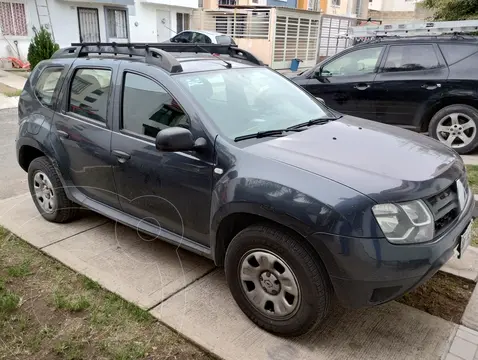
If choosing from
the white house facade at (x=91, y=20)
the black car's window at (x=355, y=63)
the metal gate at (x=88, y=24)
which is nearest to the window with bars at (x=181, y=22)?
the white house facade at (x=91, y=20)

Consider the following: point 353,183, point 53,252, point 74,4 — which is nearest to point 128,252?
point 53,252

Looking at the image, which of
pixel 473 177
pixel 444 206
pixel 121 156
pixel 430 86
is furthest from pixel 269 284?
pixel 430 86

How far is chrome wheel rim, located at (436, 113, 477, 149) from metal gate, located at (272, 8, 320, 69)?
1659 cm

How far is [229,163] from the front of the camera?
282 centimetres

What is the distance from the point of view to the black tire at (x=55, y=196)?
4227mm

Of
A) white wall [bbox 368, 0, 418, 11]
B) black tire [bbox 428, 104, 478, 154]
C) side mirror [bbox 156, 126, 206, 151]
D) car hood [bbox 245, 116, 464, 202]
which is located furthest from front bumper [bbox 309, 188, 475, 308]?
white wall [bbox 368, 0, 418, 11]

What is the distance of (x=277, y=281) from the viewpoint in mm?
2684

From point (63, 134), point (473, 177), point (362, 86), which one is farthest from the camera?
point (362, 86)

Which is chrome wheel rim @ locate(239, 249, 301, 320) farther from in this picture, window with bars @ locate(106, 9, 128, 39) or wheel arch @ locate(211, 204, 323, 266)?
window with bars @ locate(106, 9, 128, 39)

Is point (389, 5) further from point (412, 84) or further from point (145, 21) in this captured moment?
point (412, 84)

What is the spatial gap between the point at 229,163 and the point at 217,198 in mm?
241

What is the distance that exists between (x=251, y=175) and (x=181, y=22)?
24.5 m

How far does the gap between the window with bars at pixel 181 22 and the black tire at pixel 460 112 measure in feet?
67.8

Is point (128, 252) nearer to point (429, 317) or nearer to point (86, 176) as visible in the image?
point (86, 176)
